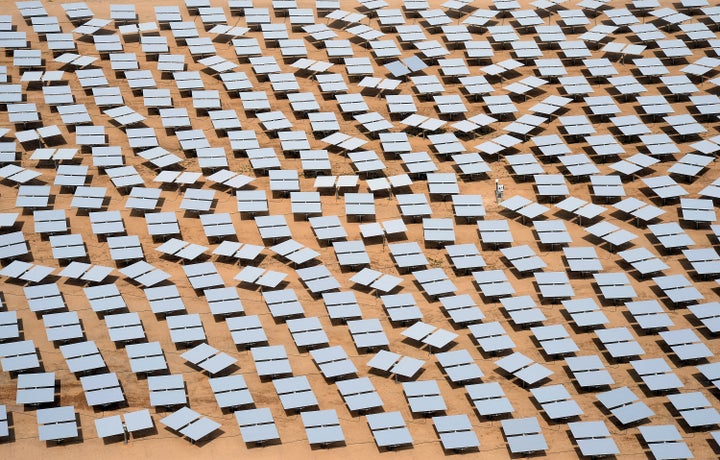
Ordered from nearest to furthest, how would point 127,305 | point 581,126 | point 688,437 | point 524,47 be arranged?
1. point 688,437
2. point 127,305
3. point 581,126
4. point 524,47

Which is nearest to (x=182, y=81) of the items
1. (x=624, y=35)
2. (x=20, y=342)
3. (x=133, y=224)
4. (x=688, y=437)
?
(x=133, y=224)

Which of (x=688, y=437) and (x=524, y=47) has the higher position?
(x=524, y=47)

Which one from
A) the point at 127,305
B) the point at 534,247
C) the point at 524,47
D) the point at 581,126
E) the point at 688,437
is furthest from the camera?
the point at 524,47

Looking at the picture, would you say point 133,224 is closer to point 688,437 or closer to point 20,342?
point 20,342

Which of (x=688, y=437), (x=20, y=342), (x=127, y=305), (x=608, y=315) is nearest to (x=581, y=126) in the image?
(x=608, y=315)

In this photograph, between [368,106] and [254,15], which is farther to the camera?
[254,15]

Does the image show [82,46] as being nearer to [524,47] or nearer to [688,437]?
[524,47]

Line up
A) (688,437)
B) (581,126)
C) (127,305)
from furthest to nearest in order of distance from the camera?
(581,126)
(127,305)
(688,437)

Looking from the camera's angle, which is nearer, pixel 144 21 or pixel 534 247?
pixel 534 247

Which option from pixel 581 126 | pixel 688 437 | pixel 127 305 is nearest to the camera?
pixel 688 437
